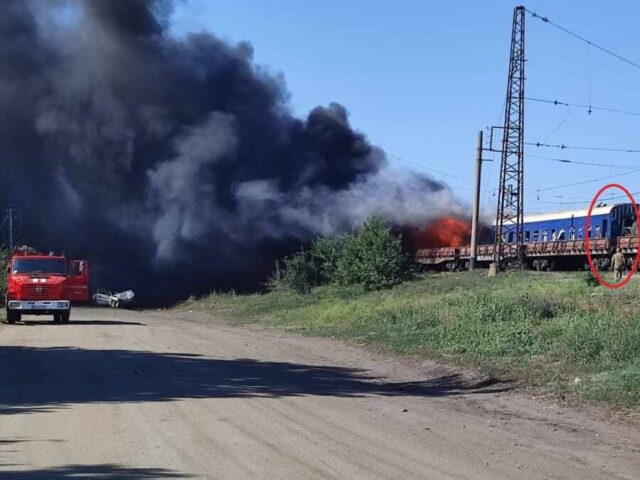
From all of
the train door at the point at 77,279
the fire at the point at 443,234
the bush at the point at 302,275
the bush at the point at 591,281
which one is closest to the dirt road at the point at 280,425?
the bush at the point at 591,281

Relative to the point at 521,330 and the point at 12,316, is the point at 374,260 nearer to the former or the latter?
the point at 12,316

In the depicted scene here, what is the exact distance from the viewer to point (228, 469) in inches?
292

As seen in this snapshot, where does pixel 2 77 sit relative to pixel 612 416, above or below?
above

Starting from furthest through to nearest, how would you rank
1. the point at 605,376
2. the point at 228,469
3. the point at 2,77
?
1. the point at 2,77
2. the point at 605,376
3. the point at 228,469

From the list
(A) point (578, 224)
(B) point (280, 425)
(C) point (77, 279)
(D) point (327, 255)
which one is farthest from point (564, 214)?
(B) point (280, 425)

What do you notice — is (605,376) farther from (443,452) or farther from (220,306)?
(220,306)

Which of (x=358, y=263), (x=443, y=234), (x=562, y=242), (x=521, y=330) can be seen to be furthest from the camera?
(x=443, y=234)

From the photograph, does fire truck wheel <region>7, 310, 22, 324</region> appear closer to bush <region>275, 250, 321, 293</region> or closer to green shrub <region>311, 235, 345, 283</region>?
bush <region>275, 250, 321, 293</region>

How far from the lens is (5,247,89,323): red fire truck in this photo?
93.5 feet

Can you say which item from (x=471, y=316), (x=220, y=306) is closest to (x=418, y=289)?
(x=471, y=316)

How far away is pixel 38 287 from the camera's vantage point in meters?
28.5

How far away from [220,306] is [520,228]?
19825 millimetres

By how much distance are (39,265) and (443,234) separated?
Result: 106 feet

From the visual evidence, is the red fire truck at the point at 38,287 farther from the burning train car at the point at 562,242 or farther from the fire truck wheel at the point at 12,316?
the burning train car at the point at 562,242
